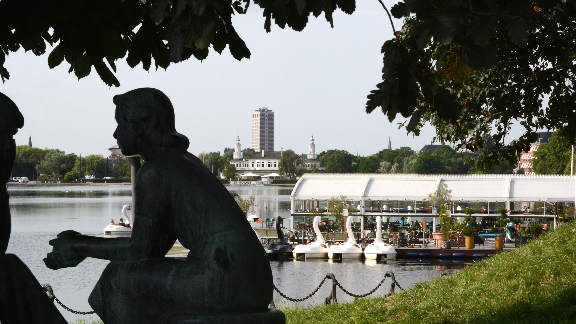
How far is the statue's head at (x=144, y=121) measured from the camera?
3600 millimetres

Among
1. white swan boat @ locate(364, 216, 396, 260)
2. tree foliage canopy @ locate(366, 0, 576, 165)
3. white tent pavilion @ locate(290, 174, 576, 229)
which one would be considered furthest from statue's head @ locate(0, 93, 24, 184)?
white tent pavilion @ locate(290, 174, 576, 229)

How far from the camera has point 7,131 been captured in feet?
12.3

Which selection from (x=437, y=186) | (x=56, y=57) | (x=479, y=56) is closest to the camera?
(x=479, y=56)

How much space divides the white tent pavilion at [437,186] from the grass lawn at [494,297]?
24.6m

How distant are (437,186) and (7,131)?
3524 cm

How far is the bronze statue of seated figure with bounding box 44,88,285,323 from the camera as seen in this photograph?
11.3 feet

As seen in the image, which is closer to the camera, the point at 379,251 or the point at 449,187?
the point at 379,251

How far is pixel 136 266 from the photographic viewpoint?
138 inches

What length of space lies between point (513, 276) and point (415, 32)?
7.89 metres

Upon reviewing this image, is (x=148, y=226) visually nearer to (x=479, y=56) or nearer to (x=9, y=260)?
(x=9, y=260)

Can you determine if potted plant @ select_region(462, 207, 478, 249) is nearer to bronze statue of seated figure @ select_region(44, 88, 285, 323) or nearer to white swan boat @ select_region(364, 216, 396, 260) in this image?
white swan boat @ select_region(364, 216, 396, 260)

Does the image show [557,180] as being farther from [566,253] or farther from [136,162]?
[136,162]

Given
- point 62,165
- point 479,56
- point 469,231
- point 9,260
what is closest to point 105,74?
point 9,260

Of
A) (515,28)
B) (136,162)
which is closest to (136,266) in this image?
(136,162)
